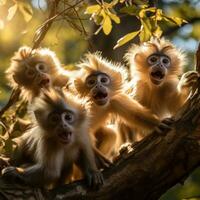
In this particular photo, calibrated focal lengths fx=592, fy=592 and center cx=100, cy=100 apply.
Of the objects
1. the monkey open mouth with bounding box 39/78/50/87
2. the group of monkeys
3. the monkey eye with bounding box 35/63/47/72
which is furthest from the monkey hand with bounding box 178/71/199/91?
the monkey eye with bounding box 35/63/47/72

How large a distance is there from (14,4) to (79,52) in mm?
6774

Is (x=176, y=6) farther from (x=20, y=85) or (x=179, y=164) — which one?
(x=179, y=164)

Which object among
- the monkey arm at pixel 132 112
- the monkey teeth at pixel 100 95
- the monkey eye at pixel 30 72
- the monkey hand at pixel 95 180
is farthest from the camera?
the monkey eye at pixel 30 72

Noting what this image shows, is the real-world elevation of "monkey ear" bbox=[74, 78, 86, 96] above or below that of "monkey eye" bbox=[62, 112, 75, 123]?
above

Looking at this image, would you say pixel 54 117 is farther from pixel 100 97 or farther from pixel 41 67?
pixel 41 67

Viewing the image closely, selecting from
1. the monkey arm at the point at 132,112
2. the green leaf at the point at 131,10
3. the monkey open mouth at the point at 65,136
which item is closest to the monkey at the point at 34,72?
the monkey arm at the point at 132,112

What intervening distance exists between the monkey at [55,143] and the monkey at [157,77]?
96 centimetres

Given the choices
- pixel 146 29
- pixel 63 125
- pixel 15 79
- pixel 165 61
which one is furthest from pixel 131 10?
pixel 15 79

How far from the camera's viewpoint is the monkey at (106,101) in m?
5.57

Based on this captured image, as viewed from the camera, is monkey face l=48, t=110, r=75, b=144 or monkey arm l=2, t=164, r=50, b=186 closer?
monkey arm l=2, t=164, r=50, b=186

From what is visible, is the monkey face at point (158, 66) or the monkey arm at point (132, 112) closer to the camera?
the monkey arm at point (132, 112)

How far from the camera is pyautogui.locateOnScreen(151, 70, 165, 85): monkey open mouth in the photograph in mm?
5973

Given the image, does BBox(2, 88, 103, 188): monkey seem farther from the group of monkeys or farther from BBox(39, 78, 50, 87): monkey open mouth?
BBox(39, 78, 50, 87): monkey open mouth

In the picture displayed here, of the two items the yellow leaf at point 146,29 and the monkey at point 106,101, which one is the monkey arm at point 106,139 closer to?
the monkey at point 106,101
